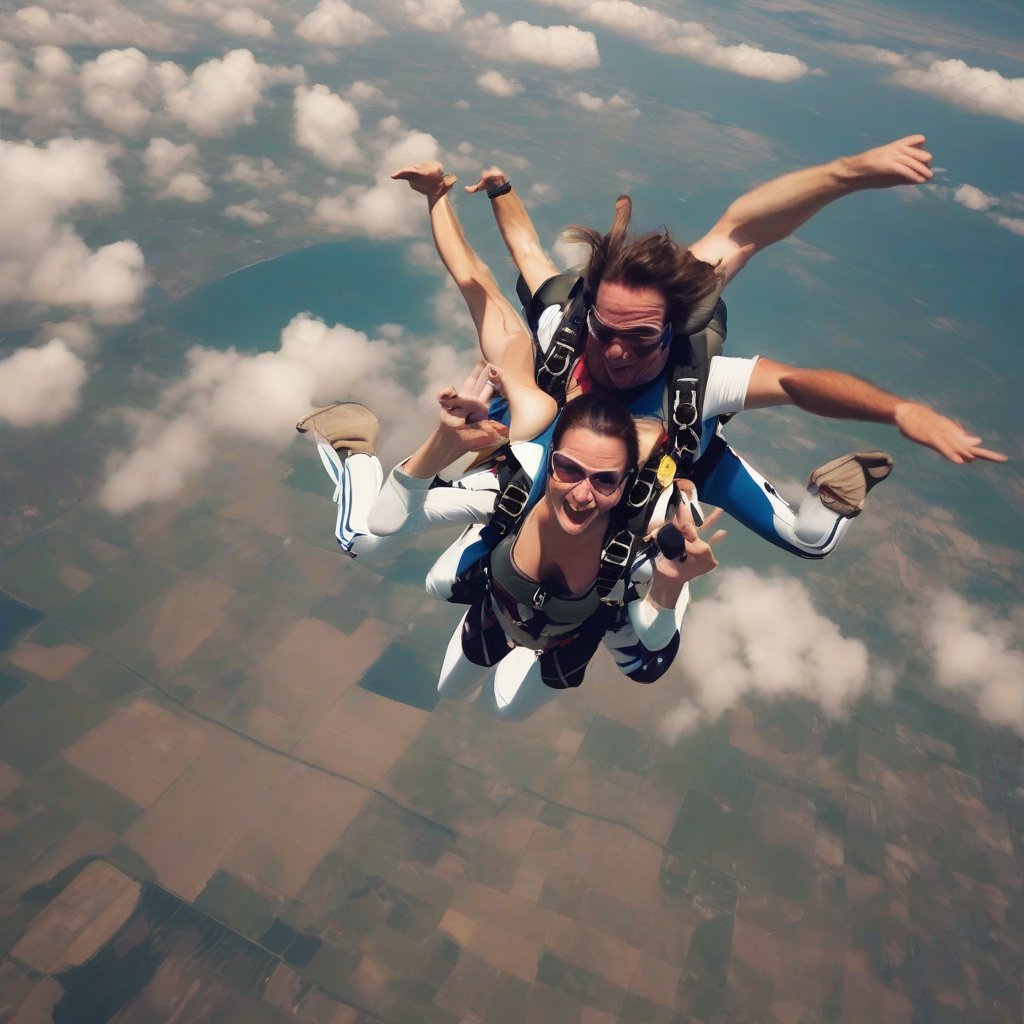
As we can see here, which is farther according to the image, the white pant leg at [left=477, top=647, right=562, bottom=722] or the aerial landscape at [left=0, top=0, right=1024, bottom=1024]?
the aerial landscape at [left=0, top=0, right=1024, bottom=1024]

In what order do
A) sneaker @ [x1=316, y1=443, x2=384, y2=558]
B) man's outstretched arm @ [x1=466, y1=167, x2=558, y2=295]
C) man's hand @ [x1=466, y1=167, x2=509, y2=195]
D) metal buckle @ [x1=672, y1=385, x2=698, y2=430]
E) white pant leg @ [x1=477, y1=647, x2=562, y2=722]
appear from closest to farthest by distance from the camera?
metal buckle @ [x1=672, y1=385, x2=698, y2=430] → man's hand @ [x1=466, y1=167, x2=509, y2=195] → man's outstretched arm @ [x1=466, y1=167, x2=558, y2=295] → sneaker @ [x1=316, y1=443, x2=384, y2=558] → white pant leg @ [x1=477, y1=647, x2=562, y2=722]

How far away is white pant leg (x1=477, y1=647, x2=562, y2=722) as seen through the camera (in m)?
6.89

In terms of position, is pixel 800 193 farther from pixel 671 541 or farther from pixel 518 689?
pixel 518 689

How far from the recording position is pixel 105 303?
518 ft

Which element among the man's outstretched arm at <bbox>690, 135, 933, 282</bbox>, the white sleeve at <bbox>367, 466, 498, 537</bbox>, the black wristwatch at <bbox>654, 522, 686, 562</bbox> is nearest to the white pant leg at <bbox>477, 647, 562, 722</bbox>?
the white sleeve at <bbox>367, 466, 498, 537</bbox>

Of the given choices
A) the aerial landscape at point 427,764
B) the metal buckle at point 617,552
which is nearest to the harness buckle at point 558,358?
the metal buckle at point 617,552

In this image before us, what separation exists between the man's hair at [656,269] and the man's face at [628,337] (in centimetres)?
5

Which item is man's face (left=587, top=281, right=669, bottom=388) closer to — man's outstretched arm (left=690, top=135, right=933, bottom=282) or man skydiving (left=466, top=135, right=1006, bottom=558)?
man skydiving (left=466, top=135, right=1006, bottom=558)

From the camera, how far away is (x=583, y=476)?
4.00 meters

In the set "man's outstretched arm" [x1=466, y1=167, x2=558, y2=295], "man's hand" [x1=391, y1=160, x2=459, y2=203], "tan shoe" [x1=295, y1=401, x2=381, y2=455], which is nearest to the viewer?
"man's hand" [x1=391, y1=160, x2=459, y2=203]

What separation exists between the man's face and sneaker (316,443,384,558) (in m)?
2.42

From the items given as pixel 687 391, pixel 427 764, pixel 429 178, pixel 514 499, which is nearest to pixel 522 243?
pixel 429 178

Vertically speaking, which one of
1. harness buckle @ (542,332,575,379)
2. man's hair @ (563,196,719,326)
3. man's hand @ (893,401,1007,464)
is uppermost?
man's hair @ (563,196,719,326)

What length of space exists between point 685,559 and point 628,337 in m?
1.36
